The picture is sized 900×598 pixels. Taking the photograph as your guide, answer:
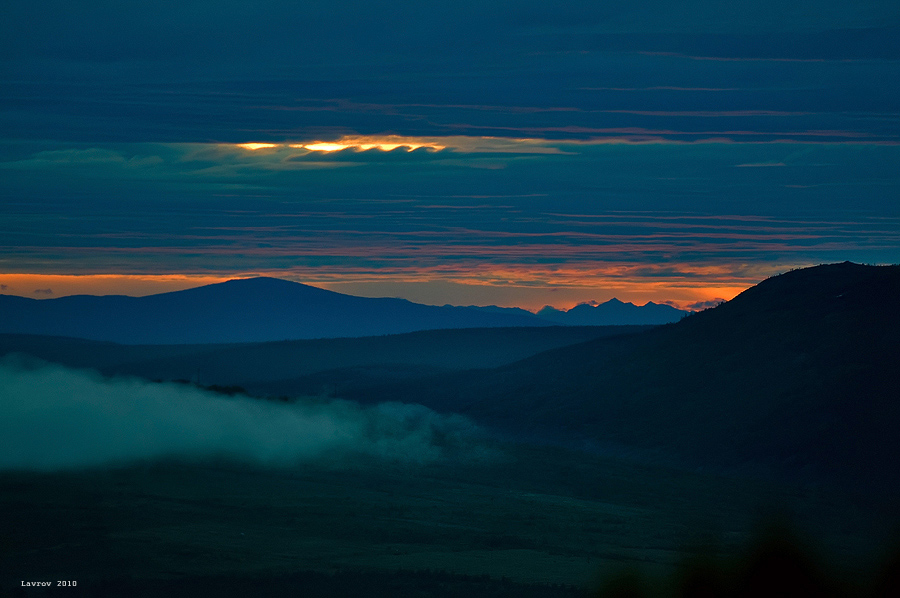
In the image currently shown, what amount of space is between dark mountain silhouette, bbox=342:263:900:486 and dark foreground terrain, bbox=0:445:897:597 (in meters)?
13.0

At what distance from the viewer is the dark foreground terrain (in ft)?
208

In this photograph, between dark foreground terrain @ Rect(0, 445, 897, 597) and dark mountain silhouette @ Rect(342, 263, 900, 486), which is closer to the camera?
dark foreground terrain @ Rect(0, 445, 897, 597)

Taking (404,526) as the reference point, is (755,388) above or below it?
above

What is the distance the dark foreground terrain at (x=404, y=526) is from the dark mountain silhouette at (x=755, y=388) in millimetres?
12953

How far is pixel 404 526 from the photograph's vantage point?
89.2m

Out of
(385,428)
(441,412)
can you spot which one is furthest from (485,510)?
(441,412)

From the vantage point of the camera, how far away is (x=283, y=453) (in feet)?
442

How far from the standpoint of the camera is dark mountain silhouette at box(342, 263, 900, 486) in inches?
5305

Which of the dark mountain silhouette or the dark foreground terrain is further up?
the dark mountain silhouette

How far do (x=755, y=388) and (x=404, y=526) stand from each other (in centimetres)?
8071

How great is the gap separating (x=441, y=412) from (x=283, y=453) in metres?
53.1

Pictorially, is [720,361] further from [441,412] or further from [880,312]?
[441,412]

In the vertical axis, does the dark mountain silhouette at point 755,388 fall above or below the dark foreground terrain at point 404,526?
above

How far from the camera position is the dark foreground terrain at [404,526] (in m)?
63.3
